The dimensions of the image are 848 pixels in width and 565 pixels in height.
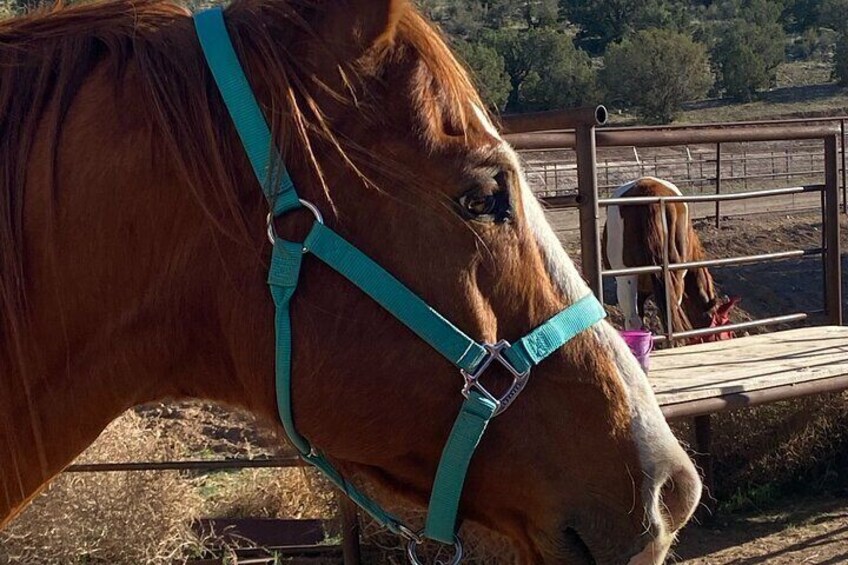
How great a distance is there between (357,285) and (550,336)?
31cm

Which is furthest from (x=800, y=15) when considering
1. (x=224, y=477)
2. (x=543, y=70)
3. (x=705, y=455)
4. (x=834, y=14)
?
(x=224, y=477)

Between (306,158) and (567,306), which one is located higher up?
(306,158)

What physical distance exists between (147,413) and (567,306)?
182 inches

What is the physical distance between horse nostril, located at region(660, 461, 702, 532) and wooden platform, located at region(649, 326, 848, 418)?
209 centimetres

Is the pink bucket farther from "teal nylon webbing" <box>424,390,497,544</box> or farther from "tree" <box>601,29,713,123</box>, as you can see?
"tree" <box>601,29,713,123</box>

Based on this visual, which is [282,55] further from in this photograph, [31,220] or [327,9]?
[31,220]

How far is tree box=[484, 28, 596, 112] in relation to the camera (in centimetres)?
2959

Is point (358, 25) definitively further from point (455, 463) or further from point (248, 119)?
point (455, 463)

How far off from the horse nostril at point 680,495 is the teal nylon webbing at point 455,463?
0.32m

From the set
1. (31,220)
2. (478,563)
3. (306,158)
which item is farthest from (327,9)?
(478,563)

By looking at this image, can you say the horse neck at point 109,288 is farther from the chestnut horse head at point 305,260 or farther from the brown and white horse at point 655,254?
the brown and white horse at point 655,254

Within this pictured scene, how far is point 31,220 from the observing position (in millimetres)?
1306

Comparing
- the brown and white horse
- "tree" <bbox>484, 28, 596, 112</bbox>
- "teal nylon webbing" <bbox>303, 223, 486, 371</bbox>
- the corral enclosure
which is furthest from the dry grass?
"tree" <bbox>484, 28, 596, 112</bbox>

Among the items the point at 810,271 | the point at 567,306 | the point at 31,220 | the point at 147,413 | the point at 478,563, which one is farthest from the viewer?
the point at 810,271
